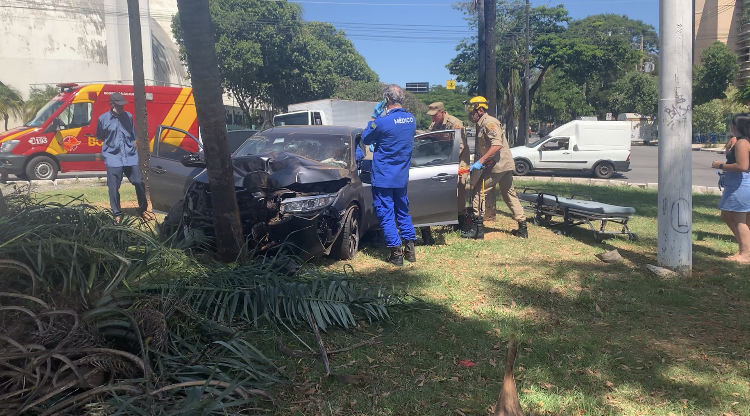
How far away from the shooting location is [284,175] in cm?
561

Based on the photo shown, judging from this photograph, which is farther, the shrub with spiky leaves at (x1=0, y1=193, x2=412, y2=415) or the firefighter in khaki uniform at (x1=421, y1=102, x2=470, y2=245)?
the firefighter in khaki uniform at (x1=421, y1=102, x2=470, y2=245)

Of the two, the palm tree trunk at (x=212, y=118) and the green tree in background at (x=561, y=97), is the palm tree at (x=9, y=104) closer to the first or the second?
the palm tree trunk at (x=212, y=118)

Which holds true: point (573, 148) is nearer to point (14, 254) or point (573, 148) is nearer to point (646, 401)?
point (646, 401)

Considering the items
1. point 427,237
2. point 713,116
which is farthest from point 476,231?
point 713,116

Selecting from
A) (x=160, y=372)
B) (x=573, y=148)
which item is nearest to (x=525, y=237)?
(x=160, y=372)

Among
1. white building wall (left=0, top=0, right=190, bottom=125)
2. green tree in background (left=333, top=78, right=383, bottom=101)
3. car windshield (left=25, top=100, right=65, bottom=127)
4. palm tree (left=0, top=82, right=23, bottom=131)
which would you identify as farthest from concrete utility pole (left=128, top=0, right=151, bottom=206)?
green tree in background (left=333, top=78, right=383, bottom=101)

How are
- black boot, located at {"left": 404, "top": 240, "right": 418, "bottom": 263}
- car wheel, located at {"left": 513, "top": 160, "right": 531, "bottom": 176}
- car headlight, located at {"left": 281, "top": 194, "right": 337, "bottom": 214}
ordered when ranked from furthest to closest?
car wheel, located at {"left": 513, "top": 160, "right": 531, "bottom": 176}, black boot, located at {"left": 404, "top": 240, "right": 418, "bottom": 263}, car headlight, located at {"left": 281, "top": 194, "right": 337, "bottom": 214}

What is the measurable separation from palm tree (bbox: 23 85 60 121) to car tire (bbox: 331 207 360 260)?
75.6 ft

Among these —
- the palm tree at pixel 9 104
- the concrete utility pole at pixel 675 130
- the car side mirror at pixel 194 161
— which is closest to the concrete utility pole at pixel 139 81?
the car side mirror at pixel 194 161

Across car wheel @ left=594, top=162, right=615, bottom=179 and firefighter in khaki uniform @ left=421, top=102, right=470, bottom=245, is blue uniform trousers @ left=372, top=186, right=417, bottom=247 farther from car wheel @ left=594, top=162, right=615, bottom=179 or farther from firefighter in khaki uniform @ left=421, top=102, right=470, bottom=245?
car wheel @ left=594, top=162, right=615, bottom=179

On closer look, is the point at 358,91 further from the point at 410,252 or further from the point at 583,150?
the point at 410,252

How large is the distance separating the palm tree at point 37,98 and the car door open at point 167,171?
2023 cm

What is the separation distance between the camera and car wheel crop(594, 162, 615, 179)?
1881 cm

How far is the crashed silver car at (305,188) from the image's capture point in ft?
17.5
